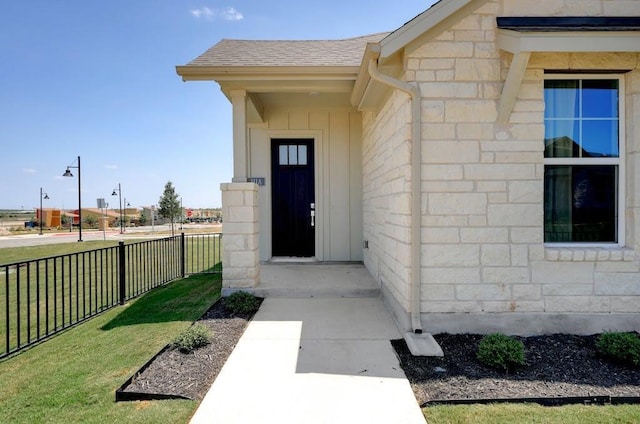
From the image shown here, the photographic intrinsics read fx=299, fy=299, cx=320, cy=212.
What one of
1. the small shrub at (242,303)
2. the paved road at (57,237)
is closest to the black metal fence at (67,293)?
the small shrub at (242,303)

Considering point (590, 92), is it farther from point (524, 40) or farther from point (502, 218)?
point (502, 218)

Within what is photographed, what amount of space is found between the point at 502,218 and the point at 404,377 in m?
1.90

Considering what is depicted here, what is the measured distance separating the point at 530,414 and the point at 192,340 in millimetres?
2733

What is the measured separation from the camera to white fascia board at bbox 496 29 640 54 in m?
2.76

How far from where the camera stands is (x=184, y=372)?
8.02 ft

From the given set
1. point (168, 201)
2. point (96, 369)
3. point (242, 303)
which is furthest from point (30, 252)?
point (168, 201)

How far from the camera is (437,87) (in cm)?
312

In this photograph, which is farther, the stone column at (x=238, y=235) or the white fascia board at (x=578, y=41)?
the stone column at (x=238, y=235)

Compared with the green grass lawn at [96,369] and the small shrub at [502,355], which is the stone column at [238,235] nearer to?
the green grass lawn at [96,369]

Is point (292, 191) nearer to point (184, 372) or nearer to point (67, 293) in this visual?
point (184, 372)

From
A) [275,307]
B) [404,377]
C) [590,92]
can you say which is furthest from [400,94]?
[275,307]

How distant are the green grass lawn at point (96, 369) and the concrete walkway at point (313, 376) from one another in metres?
0.38

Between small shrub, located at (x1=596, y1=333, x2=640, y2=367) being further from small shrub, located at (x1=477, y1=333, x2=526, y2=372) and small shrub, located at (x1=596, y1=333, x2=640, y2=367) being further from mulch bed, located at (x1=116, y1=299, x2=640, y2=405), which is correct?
small shrub, located at (x1=477, y1=333, x2=526, y2=372)

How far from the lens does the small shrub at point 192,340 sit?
2791 millimetres
